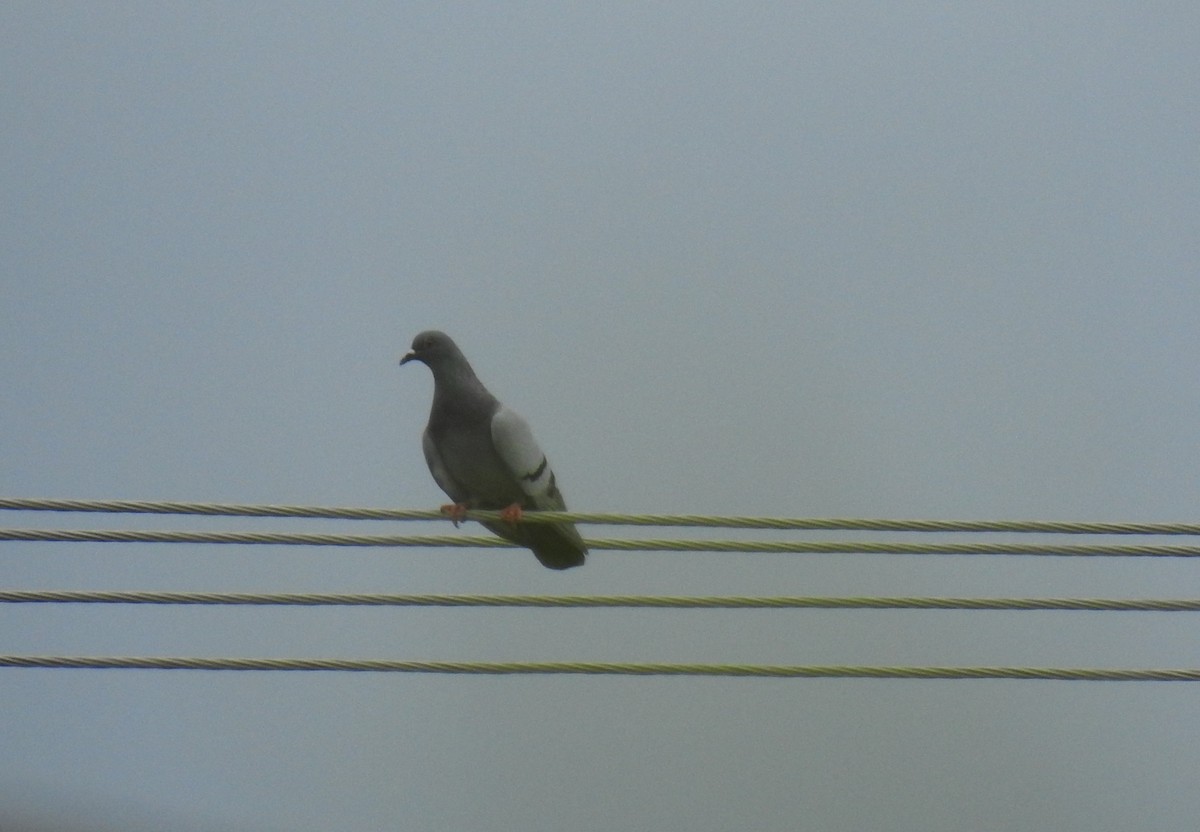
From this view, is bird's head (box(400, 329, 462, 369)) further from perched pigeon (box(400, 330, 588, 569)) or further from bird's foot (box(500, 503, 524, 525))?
bird's foot (box(500, 503, 524, 525))

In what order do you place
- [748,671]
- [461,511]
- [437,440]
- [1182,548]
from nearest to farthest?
[748,671]
[1182,548]
[461,511]
[437,440]

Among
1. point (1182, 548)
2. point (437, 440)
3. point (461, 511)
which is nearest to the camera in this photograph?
point (1182, 548)

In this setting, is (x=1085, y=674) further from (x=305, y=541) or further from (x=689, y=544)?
(x=305, y=541)

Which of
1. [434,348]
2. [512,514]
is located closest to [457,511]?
[512,514]

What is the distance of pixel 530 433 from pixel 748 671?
1.42m

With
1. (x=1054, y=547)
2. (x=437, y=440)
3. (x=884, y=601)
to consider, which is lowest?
(x=884, y=601)

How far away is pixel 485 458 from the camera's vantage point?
4238 mm

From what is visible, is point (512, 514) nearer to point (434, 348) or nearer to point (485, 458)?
point (485, 458)

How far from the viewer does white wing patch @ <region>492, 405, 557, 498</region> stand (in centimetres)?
416

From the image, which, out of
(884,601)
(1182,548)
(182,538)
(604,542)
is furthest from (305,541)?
(1182,548)

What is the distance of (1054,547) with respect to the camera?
126 inches

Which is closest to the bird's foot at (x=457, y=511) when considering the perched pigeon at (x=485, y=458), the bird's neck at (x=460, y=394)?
the perched pigeon at (x=485, y=458)

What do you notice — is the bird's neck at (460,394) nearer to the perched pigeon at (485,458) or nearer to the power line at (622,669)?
the perched pigeon at (485,458)

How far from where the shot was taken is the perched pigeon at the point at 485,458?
4172 millimetres
